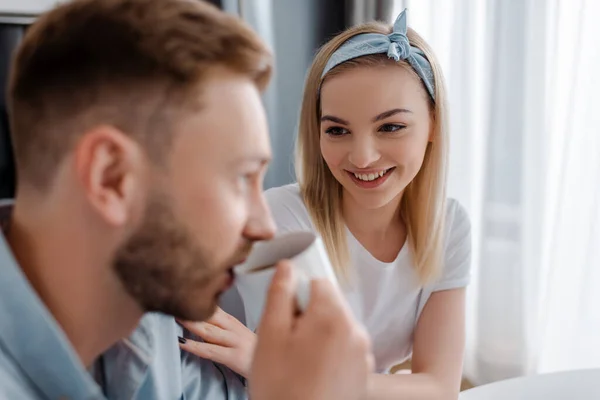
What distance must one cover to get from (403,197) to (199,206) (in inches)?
33.4

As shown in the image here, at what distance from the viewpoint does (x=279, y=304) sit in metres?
0.62

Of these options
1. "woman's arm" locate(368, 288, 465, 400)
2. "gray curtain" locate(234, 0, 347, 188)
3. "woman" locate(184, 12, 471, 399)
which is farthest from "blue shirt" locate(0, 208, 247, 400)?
"gray curtain" locate(234, 0, 347, 188)

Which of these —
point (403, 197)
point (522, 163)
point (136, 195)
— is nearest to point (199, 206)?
point (136, 195)

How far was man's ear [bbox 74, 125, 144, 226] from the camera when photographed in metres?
0.55

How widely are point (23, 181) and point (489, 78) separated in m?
1.64

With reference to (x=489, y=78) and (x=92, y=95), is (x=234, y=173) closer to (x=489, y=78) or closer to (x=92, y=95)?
(x=92, y=95)

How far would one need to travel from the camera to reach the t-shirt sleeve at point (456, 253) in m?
1.28

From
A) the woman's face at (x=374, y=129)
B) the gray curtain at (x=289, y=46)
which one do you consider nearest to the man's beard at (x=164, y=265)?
the woman's face at (x=374, y=129)

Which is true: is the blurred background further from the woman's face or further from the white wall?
the woman's face

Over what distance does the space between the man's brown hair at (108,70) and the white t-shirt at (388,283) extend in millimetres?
737

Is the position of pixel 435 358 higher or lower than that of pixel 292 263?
lower

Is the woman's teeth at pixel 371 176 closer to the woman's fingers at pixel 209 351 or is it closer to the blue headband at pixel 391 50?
the blue headband at pixel 391 50

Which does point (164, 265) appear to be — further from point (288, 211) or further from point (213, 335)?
point (288, 211)

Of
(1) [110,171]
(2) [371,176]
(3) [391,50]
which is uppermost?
(3) [391,50]
